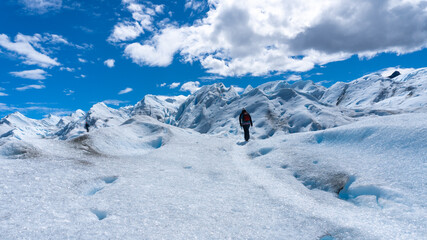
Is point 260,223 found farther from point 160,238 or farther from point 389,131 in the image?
point 389,131

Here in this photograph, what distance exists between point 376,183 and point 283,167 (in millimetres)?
3486

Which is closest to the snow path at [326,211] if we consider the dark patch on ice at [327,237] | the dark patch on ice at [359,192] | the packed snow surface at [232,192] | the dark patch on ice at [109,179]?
the packed snow surface at [232,192]

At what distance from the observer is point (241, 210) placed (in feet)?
19.2

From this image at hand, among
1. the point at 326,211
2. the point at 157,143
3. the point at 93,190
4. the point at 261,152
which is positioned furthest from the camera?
the point at 157,143

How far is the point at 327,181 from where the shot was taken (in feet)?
25.5

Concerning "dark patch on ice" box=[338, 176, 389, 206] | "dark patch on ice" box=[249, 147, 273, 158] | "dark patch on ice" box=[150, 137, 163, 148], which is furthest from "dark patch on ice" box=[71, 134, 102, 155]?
"dark patch on ice" box=[338, 176, 389, 206]

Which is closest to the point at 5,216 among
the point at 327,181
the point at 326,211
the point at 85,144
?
the point at 85,144

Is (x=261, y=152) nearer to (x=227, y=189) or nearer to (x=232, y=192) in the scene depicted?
(x=227, y=189)

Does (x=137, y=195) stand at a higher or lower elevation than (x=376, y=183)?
higher

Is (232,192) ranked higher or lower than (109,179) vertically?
lower

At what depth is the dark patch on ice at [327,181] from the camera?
290 inches

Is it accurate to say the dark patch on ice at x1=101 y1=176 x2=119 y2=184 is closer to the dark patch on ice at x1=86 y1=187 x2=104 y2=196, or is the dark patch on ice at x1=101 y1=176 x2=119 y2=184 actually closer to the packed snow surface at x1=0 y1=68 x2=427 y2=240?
the packed snow surface at x1=0 y1=68 x2=427 y2=240

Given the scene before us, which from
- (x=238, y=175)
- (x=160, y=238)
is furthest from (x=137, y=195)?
(x=238, y=175)

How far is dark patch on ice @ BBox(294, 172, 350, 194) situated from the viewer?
738 cm
